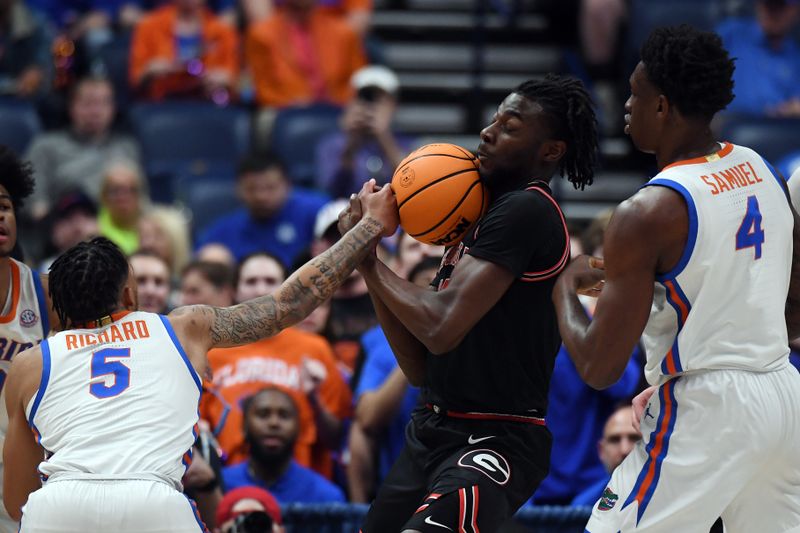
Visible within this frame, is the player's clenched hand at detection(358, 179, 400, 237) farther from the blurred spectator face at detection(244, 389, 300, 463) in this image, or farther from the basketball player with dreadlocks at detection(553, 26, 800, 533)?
the blurred spectator face at detection(244, 389, 300, 463)

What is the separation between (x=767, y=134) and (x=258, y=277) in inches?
159

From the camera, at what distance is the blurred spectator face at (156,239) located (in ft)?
27.6

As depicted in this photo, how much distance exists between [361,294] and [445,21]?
15.4ft

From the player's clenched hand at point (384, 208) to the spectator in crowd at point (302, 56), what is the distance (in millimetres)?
5728

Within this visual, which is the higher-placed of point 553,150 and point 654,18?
point 654,18

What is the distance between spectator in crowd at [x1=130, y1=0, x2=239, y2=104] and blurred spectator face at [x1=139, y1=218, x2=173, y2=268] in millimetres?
1892

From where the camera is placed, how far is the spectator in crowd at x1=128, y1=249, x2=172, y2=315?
23.5ft

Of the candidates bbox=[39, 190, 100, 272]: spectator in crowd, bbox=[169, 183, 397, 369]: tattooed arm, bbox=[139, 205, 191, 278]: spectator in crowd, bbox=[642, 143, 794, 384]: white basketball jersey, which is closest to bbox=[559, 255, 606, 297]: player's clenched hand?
bbox=[642, 143, 794, 384]: white basketball jersey

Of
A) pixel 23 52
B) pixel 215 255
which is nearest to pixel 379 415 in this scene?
pixel 215 255

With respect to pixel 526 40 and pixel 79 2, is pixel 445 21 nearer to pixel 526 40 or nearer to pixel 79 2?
pixel 526 40

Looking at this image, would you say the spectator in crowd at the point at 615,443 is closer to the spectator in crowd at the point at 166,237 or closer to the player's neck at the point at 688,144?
the player's neck at the point at 688,144

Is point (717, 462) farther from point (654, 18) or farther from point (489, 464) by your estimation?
point (654, 18)

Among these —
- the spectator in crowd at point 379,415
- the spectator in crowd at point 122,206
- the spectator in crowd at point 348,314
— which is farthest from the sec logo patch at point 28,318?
the spectator in crowd at point 122,206

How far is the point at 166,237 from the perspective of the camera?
847 centimetres
